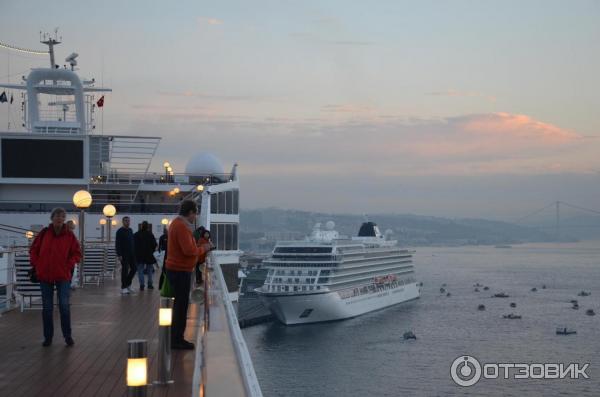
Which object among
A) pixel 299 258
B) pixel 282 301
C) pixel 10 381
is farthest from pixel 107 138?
pixel 299 258

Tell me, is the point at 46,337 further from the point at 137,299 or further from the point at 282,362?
the point at 282,362

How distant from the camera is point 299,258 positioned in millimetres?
51438

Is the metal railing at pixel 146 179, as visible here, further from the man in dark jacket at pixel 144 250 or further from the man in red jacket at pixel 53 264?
the man in red jacket at pixel 53 264

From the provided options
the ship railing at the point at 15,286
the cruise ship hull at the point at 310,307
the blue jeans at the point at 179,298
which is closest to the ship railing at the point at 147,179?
the ship railing at the point at 15,286

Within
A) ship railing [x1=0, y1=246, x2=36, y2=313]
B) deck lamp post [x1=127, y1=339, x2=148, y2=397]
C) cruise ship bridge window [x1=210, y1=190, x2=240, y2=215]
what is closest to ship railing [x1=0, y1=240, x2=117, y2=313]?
ship railing [x1=0, y1=246, x2=36, y2=313]

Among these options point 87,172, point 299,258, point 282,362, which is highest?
point 87,172

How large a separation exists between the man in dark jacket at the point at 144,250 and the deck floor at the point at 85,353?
1884 millimetres

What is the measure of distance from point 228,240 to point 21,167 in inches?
218

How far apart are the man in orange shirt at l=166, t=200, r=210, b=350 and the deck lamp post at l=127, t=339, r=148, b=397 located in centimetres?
251

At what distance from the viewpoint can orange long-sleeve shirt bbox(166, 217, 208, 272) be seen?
17.6 feet

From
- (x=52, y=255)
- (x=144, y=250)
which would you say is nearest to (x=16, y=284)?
(x=144, y=250)

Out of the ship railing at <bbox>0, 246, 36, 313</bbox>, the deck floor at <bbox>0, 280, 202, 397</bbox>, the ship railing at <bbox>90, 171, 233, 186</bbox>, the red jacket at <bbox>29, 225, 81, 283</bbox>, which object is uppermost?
the ship railing at <bbox>90, 171, 233, 186</bbox>

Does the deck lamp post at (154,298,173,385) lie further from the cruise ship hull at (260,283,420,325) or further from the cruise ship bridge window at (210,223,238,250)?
the cruise ship hull at (260,283,420,325)

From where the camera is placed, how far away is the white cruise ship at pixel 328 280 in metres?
47.0
